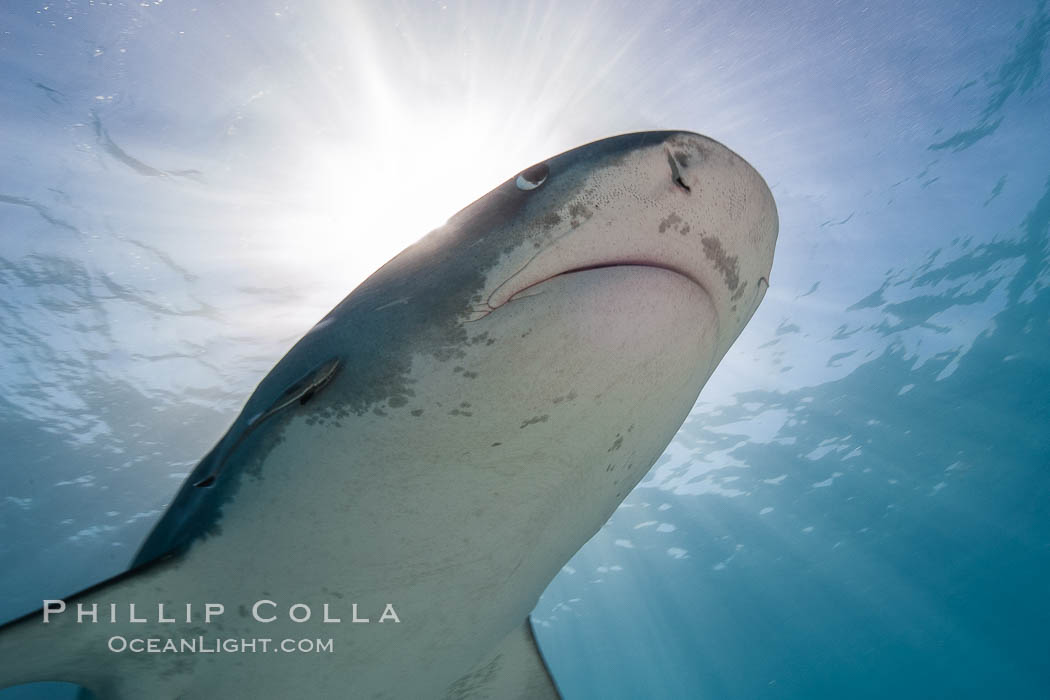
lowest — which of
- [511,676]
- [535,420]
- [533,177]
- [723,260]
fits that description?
[511,676]

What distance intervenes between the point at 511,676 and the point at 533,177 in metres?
3.37

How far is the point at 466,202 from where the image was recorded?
38.2 ft

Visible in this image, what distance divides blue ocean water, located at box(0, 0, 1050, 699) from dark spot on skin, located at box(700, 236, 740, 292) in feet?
29.5

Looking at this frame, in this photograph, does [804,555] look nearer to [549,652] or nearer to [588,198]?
[549,652]

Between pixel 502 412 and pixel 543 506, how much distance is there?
58 centimetres

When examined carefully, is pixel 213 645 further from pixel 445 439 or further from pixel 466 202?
pixel 466 202

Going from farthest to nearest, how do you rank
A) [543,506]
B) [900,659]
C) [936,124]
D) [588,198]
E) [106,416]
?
[900,659] → [106,416] → [936,124] → [543,506] → [588,198]

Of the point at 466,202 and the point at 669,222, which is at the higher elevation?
the point at 466,202

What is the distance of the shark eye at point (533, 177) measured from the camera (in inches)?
62.7

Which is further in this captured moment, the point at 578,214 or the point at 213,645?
the point at 213,645

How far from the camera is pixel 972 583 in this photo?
124 ft

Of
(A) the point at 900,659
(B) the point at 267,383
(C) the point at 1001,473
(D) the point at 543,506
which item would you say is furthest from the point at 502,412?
(A) the point at 900,659

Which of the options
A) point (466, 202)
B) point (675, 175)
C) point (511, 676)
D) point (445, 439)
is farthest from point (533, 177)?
point (466, 202)

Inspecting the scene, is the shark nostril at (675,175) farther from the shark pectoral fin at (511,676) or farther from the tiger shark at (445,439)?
the shark pectoral fin at (511,676)
